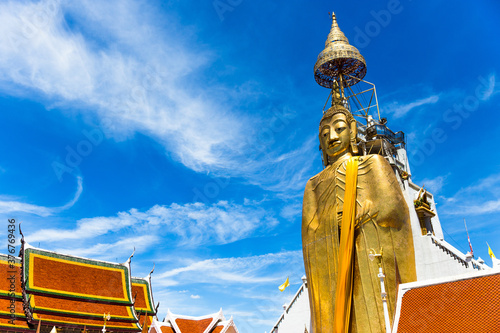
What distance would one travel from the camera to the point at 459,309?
8.59 m

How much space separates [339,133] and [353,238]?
3.97 m

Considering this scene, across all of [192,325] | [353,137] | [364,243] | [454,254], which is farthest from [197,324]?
[353,137]

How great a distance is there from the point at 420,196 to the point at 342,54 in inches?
425

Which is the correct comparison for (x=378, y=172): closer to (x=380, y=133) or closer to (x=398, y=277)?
(x=398, y=277)

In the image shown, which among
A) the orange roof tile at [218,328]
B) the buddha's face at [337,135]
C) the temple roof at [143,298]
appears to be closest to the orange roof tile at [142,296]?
the temple roof at [143,298]

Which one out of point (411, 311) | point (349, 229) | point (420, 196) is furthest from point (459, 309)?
point (420, 196)

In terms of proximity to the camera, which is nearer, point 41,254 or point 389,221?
point 389,221

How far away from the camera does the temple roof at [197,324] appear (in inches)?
830

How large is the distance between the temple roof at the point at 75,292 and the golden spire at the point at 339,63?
20.6 metres

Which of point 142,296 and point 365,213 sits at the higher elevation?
point 142,296

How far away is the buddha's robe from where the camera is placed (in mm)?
11906

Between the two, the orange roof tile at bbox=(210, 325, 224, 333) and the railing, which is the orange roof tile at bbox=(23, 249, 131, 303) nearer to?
the orange roof tile at bbox=(210, 325, 224, 333)

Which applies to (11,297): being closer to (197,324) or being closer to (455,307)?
(197,324)

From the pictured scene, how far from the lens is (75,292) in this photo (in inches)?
1006
